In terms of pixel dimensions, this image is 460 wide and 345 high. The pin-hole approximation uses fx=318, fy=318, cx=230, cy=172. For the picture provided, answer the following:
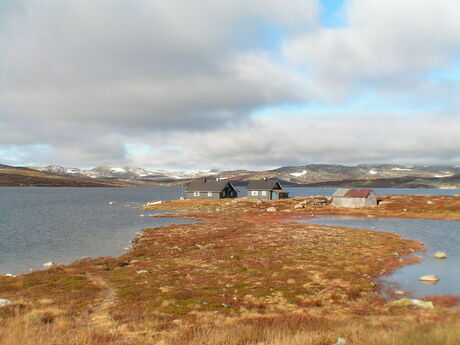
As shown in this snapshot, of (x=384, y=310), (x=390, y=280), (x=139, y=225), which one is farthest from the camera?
(x=139, y=225)

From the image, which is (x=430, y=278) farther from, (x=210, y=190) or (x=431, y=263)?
(x=210, y=190)

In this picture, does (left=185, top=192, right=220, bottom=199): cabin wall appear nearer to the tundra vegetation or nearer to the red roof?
the red roof

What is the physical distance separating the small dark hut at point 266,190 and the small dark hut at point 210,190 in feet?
37.7

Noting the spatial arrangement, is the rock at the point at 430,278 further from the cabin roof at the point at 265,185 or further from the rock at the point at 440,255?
the cabin roof at the point at 265,185

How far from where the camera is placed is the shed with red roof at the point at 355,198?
320 feet

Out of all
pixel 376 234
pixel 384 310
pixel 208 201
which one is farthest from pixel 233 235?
pixel 208 201

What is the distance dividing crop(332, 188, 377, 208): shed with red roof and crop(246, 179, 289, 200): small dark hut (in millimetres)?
28747

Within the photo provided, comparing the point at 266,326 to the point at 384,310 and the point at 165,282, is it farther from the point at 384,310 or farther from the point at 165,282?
the point at 165,282

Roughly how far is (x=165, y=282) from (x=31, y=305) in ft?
30.8

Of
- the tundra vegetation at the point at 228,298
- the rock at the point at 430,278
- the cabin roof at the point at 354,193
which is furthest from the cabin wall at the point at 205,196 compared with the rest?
the rock at the point at 430,278

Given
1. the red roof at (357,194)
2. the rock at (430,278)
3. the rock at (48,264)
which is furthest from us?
the red roof at (357,194)

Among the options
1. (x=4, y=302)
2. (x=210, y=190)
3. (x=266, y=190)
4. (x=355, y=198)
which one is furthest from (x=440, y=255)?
(x=210, y=190)

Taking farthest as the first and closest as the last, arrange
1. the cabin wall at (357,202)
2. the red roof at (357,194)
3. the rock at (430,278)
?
the cabin wall at (357,202) → the red roof at (357,194) → the rock at (430,278)

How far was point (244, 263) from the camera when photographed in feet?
108
